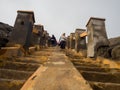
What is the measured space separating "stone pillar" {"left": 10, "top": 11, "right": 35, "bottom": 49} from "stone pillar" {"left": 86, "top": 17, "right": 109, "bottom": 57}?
2.73 metres

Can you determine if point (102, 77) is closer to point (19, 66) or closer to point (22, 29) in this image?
point (19, 66)

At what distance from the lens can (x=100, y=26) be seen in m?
5.77

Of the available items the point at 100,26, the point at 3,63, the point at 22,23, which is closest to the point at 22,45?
the point at 22,23

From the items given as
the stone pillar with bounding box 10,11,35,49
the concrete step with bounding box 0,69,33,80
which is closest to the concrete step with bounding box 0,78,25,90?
the concrete step with bounding box 0,69,33,80

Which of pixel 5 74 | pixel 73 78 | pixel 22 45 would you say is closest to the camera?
pixel 73 78

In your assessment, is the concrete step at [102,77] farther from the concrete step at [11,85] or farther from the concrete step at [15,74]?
the concrete step at [11,85]

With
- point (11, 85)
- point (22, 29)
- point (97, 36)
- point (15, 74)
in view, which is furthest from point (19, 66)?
point (97, 36)

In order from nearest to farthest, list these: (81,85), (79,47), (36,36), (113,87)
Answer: (81,85)
(113,87)
(79,47)
(36,36)

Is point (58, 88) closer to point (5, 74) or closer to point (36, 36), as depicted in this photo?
point (5, 74)

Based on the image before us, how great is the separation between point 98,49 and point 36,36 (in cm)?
617

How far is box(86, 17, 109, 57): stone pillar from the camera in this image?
556 centimetres

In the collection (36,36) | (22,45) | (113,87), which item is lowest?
(113,87)

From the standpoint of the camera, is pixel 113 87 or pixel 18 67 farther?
pixel 18 67

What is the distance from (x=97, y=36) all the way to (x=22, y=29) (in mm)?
3177
